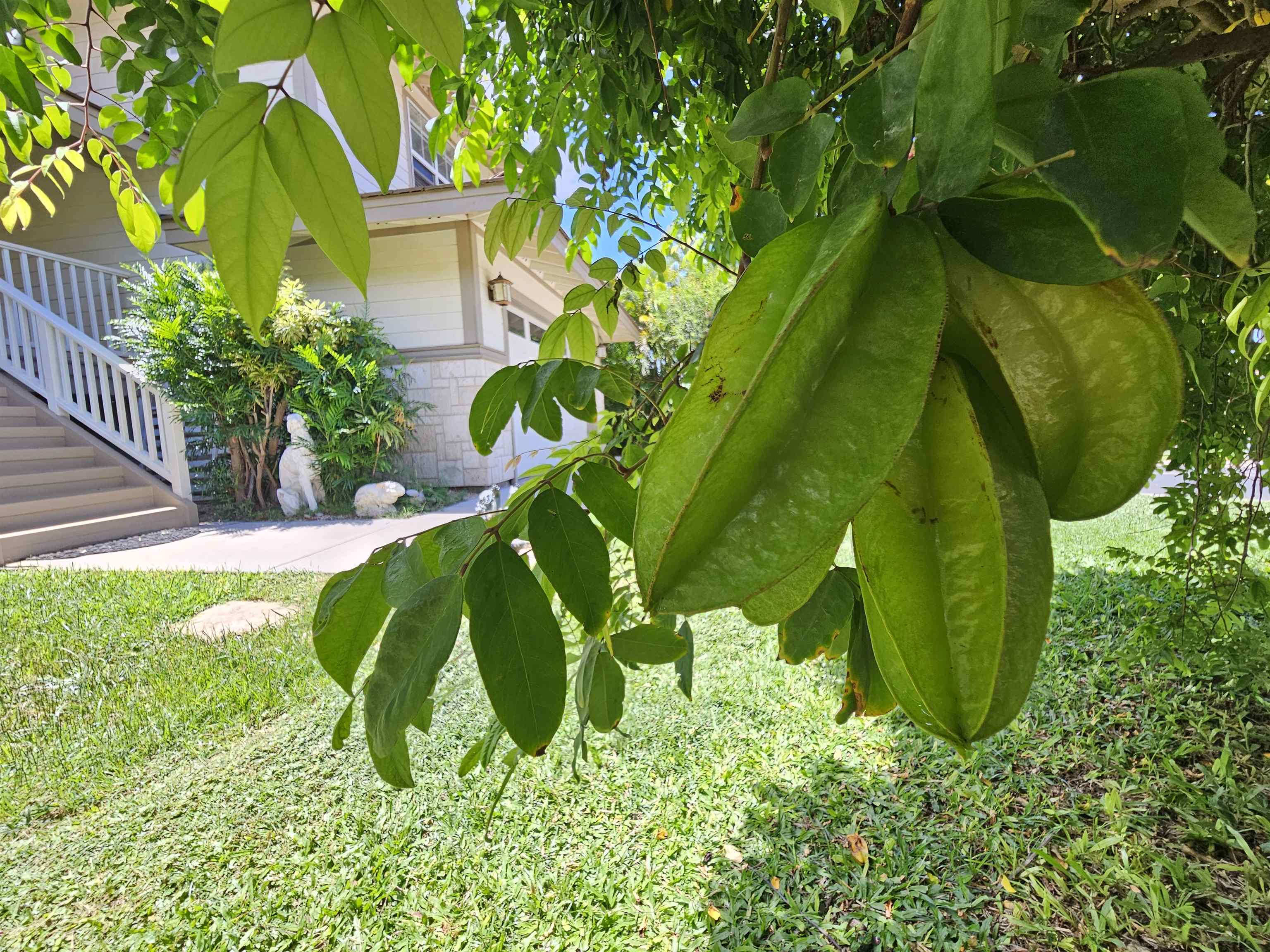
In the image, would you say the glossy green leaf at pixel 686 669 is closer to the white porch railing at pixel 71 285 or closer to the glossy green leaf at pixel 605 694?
the glossy green leaf at pixel 605 694

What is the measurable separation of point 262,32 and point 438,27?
0.31 ft

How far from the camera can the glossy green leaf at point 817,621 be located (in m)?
0.72

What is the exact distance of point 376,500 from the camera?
6695 mm

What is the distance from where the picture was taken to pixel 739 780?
2070 mm

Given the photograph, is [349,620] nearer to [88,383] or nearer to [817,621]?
[817,621]

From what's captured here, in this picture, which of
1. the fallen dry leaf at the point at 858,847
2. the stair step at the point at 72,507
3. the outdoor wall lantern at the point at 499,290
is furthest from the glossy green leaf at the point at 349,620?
the outdoor wall lantern at the point at 499,290

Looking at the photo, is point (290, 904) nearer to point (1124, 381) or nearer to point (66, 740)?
point (66, 740)

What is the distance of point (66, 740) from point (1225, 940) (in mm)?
3575

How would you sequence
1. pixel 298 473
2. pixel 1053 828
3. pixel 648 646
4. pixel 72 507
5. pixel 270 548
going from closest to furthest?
pixel 648 646
pixel 1053 828
pixel 270 548
pixel 72 507
pixel 298 473

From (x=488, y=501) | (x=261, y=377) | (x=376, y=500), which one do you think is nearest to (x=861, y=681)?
(x=488, y=501)

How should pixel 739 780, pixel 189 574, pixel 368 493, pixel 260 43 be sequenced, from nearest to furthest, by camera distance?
pixel 260 43 < pixel 739 780 < pixel 189 574 < pixel 368 493

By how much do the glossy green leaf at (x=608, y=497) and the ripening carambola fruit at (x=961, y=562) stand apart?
0.35 meters

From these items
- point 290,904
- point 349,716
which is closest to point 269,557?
point 290,904

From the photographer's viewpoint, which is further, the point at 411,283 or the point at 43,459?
the point at 411,283
